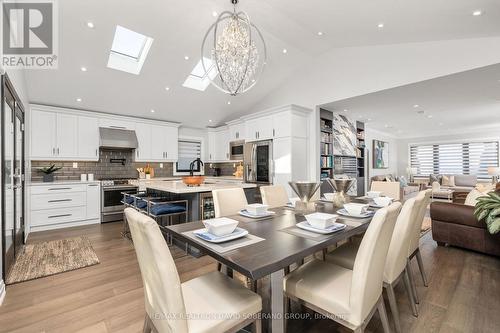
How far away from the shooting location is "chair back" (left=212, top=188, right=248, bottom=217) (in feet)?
7.46

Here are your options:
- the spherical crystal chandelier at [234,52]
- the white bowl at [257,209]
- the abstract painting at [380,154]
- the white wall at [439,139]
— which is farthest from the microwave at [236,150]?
the white wall at [439,139]

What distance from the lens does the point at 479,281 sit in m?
2.33

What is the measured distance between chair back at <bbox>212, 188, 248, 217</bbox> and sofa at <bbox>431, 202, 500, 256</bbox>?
117 inches

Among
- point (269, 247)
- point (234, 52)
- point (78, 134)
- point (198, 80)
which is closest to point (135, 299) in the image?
point (269, 247)

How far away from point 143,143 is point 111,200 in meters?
1.51

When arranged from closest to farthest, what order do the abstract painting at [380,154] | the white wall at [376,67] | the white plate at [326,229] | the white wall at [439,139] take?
the white plate at [326,229]
the white wall at [376,67]
the white wall at [439,139]
the abstract painting at [380,154]

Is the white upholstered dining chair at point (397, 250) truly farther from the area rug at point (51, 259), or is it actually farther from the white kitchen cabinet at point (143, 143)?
the white kitchen cabinet at point (143, 143)

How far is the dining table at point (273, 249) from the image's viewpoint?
1060 millimetres

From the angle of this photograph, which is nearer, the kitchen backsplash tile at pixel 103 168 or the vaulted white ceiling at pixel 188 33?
the vaulted white ceiling at pixel 188 33

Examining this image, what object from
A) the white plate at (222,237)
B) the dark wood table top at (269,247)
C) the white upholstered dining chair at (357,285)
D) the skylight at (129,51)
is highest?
the skylight at (129,51)

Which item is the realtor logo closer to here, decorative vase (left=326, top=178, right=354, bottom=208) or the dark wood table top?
the dark wood table top

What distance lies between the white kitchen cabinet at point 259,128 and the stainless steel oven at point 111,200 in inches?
117

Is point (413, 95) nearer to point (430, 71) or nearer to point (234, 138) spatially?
point (430, 71)

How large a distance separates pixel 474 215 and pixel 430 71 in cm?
208
